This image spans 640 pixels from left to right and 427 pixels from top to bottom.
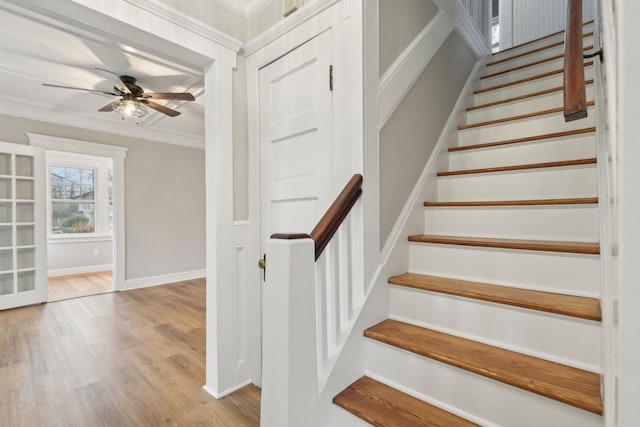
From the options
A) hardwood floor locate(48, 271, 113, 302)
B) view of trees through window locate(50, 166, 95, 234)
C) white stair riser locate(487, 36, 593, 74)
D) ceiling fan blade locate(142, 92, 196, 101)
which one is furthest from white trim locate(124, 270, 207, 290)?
white stair riser locate(487, 36, 593, 74)

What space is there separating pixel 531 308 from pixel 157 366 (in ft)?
8.15

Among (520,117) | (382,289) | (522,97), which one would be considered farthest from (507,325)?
(522,97)

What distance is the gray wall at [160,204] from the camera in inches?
183

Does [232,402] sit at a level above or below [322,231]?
below

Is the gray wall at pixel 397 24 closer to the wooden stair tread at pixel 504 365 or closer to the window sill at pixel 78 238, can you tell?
the wooden stair tread at pixel 504 365

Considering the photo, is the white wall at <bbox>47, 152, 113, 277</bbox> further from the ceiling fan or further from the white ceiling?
the ceiling fan

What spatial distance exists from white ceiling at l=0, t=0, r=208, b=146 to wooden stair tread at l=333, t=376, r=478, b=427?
7.17ft

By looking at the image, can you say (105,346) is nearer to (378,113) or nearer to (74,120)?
(378,113)

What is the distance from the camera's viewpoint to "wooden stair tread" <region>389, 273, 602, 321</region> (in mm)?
1122

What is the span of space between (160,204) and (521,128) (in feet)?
16.5

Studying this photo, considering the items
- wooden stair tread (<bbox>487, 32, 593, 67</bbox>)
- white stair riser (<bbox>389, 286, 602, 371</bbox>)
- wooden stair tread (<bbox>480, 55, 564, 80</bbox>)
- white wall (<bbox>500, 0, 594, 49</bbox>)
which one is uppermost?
white wall (<bbox>500, 0, 594, 49</bbox>)

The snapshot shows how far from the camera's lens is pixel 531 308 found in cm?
119

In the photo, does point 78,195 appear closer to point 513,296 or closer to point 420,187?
point 420,187

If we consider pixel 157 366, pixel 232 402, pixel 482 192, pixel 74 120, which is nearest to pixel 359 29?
pixel 482 192
